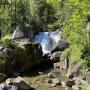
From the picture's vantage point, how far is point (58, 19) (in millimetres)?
39344

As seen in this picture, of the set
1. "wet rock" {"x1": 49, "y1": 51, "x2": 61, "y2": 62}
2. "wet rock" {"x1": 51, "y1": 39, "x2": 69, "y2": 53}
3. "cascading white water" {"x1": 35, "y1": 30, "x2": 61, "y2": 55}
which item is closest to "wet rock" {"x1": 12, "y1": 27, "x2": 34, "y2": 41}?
"cascading white water" {"x1": 35, "y1": 30, "x2": 61, "y2": 55}

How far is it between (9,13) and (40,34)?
17.6ft

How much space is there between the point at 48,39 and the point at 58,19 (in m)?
2.95

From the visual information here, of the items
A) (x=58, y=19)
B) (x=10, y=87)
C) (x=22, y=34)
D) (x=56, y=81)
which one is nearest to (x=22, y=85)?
(x=10, y=87)

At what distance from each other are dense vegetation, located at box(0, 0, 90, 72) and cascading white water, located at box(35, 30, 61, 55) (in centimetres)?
96

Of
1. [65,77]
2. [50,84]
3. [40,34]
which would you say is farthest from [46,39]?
[50,84]

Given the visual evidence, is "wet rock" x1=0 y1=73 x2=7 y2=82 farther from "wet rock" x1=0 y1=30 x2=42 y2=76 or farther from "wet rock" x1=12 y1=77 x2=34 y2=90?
"wet rock" x1=12 y1=77 x2=34 y2=90

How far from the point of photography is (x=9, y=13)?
138 feet

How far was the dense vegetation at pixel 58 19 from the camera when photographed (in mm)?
24781

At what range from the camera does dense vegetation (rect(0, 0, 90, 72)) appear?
24.8m

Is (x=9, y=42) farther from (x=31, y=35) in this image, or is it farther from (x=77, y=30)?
(x=31, y=35)

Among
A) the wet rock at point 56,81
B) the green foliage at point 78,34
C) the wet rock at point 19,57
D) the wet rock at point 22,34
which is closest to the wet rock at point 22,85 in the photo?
the wet rock at point 56,81

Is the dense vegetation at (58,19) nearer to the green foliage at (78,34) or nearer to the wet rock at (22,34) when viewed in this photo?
the green foliage at (78,34)

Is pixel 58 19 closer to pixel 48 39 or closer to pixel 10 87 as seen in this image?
pixel 48 39
